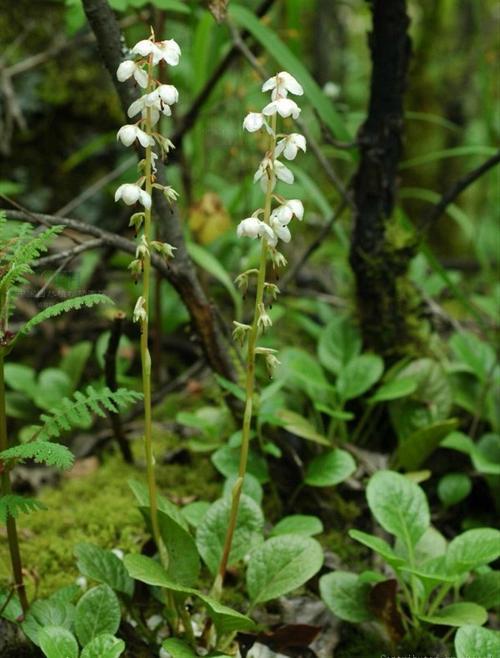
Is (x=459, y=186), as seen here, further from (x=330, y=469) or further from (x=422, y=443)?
(x=330, y=469)

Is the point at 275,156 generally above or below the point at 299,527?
above

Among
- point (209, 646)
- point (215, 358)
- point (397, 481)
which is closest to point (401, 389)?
point (397, 481)

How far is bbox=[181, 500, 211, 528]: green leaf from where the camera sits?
1729 mm

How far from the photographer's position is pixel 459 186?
2.23 m

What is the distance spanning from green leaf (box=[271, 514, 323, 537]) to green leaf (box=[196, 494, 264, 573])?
121 mm

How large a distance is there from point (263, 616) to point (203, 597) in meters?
0.47

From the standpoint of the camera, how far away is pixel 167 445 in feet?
8.09

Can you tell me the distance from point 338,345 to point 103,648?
1430 millimetres

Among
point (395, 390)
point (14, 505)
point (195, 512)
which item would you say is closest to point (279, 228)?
point (14, 505)

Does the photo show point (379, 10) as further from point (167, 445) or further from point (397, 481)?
point (167, 445)

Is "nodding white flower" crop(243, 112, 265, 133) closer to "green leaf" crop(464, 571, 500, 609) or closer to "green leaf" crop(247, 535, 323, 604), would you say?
"green leaf" crop(247, 535, 323, 604)

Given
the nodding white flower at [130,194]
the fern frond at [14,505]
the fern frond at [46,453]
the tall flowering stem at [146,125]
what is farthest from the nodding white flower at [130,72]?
the fern frond at [14,505]

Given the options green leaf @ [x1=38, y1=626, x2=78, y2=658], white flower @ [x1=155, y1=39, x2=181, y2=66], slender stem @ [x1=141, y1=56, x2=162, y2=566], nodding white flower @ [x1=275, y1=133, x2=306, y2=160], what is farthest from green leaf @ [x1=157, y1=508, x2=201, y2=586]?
white flower @ [x1=155, y1=39, x2=181, y2=66]

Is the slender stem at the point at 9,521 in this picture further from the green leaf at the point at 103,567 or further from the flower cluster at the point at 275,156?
the flower cluster at the point at 275,156
